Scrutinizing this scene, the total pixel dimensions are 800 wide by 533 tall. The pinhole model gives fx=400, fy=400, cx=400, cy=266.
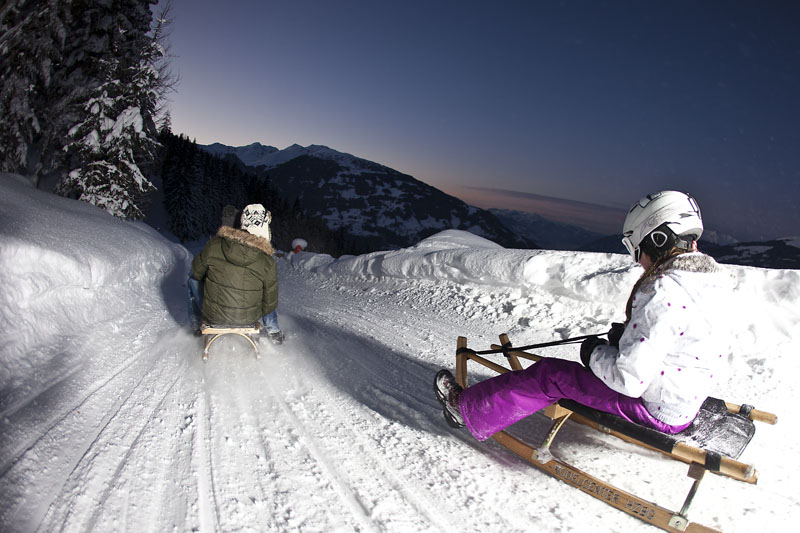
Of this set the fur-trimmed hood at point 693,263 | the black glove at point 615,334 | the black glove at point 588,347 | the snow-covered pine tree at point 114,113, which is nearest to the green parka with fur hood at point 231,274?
the black glove at point 588,347

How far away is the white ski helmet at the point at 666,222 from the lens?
250 centimetres

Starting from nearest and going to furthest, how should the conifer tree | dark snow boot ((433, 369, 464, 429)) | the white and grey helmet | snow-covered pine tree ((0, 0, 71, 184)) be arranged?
dark snow boot ((433, 369, 464, 429)) < the white and grey helmet < snow-covered pine tree ((0, 0, 71, 184)) < the conifer tree

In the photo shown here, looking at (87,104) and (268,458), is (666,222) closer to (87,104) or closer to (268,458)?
(268,458)

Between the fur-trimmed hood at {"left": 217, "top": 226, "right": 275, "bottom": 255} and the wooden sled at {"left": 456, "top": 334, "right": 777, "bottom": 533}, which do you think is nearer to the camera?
the wooden sled at {"left": 456, "top": 334, "right": 777, "bottom": 533}

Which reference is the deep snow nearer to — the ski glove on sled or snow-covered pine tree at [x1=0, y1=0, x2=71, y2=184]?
the ski glove on sled

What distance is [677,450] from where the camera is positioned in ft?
7.70

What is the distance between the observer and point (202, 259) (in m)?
4.90

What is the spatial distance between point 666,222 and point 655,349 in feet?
2.69

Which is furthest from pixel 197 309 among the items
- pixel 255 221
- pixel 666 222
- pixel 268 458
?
pixel 666 222

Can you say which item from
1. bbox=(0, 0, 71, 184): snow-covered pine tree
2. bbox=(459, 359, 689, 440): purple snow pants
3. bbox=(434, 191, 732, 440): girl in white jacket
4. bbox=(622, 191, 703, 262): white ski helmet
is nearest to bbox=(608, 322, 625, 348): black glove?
bbox=(434, 191, 732, 440): girl in white jacket

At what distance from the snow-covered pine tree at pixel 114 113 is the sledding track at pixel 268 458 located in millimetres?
11964

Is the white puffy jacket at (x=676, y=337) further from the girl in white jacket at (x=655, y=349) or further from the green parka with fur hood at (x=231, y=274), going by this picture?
the green parka with fur hood at (x=231, y=274)

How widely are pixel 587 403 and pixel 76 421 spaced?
3863mm

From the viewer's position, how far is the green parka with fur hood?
189 inches
